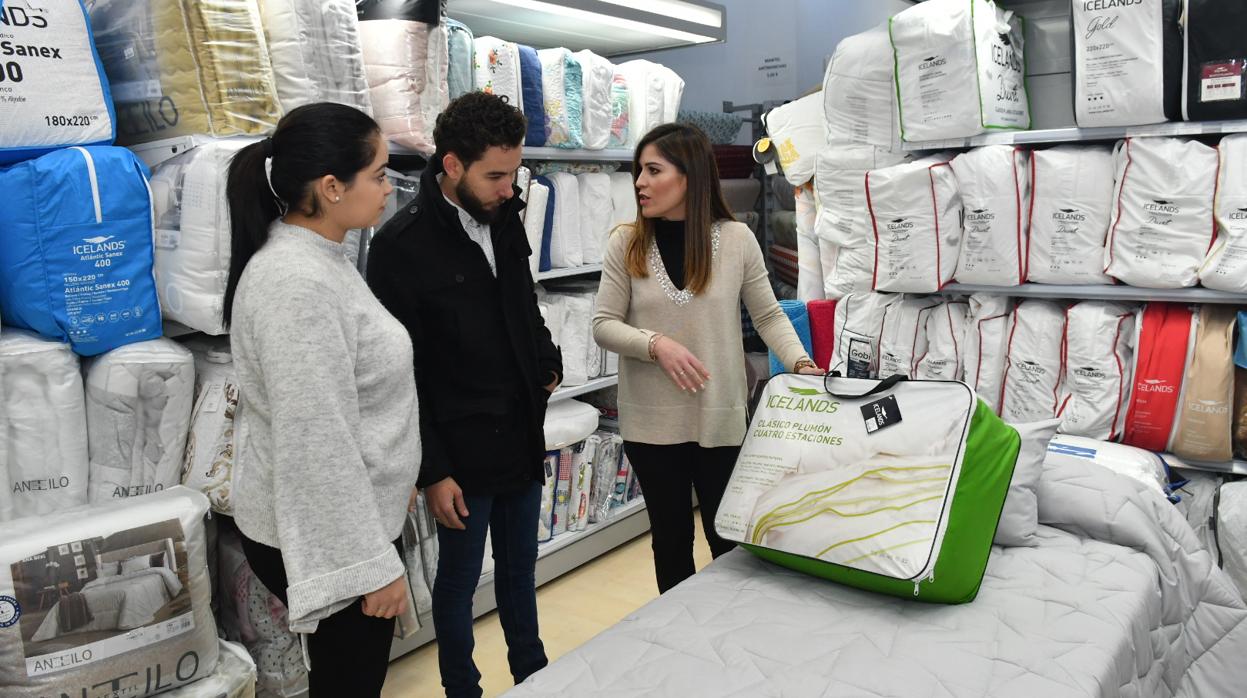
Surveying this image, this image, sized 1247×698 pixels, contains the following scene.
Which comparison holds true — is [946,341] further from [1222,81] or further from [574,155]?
[574,155]

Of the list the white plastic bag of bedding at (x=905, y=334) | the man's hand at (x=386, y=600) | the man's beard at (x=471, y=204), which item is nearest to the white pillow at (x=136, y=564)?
the man's hand at (x=386, y=600)

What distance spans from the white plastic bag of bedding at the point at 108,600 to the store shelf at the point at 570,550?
2.73 ft

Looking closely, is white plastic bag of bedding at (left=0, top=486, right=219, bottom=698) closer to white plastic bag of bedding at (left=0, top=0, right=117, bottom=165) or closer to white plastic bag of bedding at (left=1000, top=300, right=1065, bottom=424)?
white plastic bag of bedding at (left=0, top=0, right=117, bottom=165)

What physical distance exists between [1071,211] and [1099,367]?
18.9 inches

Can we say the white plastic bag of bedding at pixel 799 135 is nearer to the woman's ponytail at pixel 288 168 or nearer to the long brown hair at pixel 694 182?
the long brown hair at pixel 694 182

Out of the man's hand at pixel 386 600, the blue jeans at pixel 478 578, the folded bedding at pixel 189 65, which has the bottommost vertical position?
the blue jeans at pixel 478 578

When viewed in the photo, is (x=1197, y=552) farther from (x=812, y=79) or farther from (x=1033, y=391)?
(x=812, y=79)

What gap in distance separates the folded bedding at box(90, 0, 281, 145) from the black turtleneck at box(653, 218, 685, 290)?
0.97m

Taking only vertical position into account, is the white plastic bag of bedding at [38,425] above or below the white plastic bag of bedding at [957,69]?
below

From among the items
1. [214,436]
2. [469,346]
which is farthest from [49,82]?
[469,346]

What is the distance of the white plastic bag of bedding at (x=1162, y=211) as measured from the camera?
7.85ft

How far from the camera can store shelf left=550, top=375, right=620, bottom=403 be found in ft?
9.96

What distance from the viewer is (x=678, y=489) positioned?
2.07 metres

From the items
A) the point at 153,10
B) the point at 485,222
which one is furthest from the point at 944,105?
the point at 153,10
